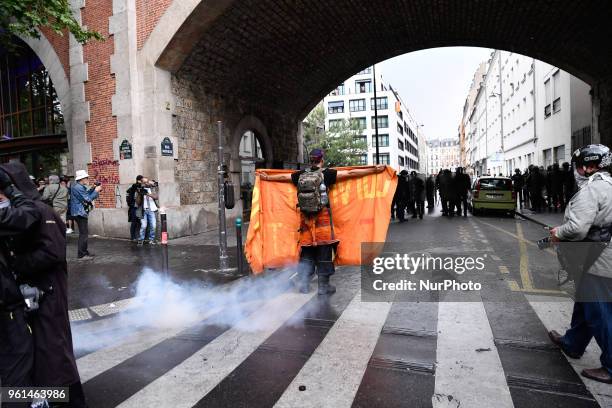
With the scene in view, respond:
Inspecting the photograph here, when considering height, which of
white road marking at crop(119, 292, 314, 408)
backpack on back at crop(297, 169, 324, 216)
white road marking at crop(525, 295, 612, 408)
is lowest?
white road marking at crop(525, 295, 612, 408)

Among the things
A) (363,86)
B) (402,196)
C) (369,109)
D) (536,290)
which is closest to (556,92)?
(402,196)

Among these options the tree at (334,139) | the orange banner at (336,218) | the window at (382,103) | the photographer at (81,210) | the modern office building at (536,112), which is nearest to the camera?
the orange banner at (336,218)

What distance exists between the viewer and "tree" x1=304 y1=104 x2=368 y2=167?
49812 mm

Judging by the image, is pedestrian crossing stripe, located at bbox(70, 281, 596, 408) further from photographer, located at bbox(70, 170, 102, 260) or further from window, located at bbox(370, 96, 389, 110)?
window, located at bbox(370, 96, 389, 110)

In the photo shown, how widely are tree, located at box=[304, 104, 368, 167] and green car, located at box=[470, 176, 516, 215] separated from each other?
32454 millimetres

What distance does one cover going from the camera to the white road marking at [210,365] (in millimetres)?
3084

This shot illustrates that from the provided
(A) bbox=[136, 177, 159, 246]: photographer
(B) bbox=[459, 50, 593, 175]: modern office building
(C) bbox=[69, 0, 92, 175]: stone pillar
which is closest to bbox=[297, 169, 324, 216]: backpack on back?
(A) bbox=[136, 177, 159, 246]: photographer

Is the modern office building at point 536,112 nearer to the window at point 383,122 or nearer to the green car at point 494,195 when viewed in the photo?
the green car at point 494,195

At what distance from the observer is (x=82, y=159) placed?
12.7 metres

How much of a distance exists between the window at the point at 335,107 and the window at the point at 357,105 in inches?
62.0

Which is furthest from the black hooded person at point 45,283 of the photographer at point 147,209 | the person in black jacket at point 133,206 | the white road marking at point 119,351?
the person in black jacket at point 133,206

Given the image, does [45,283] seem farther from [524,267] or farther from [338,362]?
[524,267]

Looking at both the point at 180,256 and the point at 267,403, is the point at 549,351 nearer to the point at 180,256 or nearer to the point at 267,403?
the point at 267,403

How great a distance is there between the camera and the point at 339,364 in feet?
11.8
